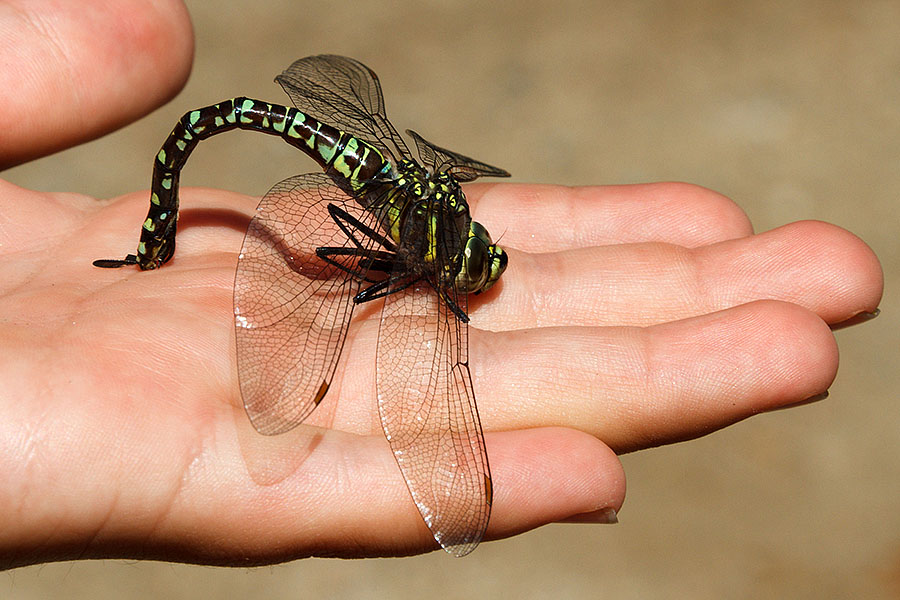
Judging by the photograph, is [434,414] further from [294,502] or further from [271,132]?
[271,132]

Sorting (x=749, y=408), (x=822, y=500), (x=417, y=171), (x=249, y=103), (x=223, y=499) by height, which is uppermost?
(x=249, y=103)

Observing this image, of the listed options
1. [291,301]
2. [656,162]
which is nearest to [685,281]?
[291,301]

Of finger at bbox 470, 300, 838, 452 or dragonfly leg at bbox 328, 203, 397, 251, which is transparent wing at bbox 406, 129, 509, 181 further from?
finger at bbox 470, 300, 838, 452

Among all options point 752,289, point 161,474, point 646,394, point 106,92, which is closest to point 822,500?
point 752,289

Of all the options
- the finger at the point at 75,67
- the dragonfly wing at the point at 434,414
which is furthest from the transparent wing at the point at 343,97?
the dragonfly wing at the point at 434,414

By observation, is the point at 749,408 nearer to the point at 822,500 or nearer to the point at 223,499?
the point at 223,499

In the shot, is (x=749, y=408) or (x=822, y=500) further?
(x=822, y=500)
